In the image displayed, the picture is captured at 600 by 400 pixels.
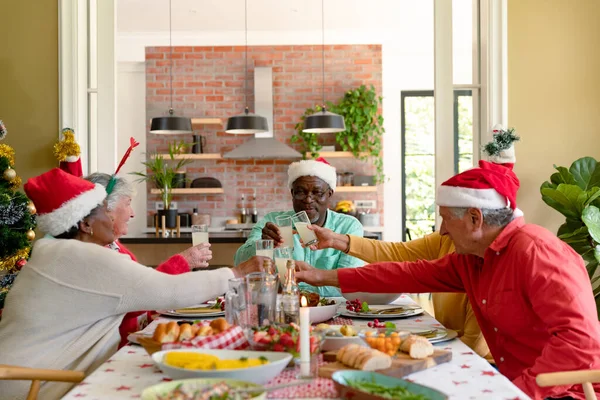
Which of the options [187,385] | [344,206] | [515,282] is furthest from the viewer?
[344,206]

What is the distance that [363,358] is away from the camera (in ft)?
4.91

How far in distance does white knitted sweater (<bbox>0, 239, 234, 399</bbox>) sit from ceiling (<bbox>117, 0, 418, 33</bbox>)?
18.4 feet

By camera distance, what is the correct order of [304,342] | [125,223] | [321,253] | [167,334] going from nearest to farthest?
[304,342], [167,334], [125,223], [321,253]

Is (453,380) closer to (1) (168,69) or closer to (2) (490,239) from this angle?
(2) (490,239)

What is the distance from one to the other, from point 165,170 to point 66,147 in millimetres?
4408

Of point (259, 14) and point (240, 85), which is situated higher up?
point (259, 14)

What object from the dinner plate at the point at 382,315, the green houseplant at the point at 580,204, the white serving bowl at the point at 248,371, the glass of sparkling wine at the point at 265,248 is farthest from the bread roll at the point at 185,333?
the green houseplant at the point at 580,204

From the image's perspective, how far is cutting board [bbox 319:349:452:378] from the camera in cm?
149

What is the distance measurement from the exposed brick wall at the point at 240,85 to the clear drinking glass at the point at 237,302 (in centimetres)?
667

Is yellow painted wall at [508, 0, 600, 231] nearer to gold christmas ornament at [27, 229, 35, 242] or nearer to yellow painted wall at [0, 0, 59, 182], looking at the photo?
yellow painted wall at [0, 0, 59, 182]

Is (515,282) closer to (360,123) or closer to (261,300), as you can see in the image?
(261,300)

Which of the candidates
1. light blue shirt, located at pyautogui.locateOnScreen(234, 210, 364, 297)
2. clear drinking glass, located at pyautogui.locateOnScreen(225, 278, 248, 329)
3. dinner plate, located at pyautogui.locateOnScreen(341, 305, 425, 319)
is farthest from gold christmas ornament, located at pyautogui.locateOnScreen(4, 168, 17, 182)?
clear drinking glass, located at pyautogui.locateOnScreen(225, 278, 248, 329)

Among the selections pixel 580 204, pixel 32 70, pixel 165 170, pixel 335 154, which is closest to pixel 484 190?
pixel 580 204

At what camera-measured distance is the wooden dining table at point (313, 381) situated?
1.40 m
